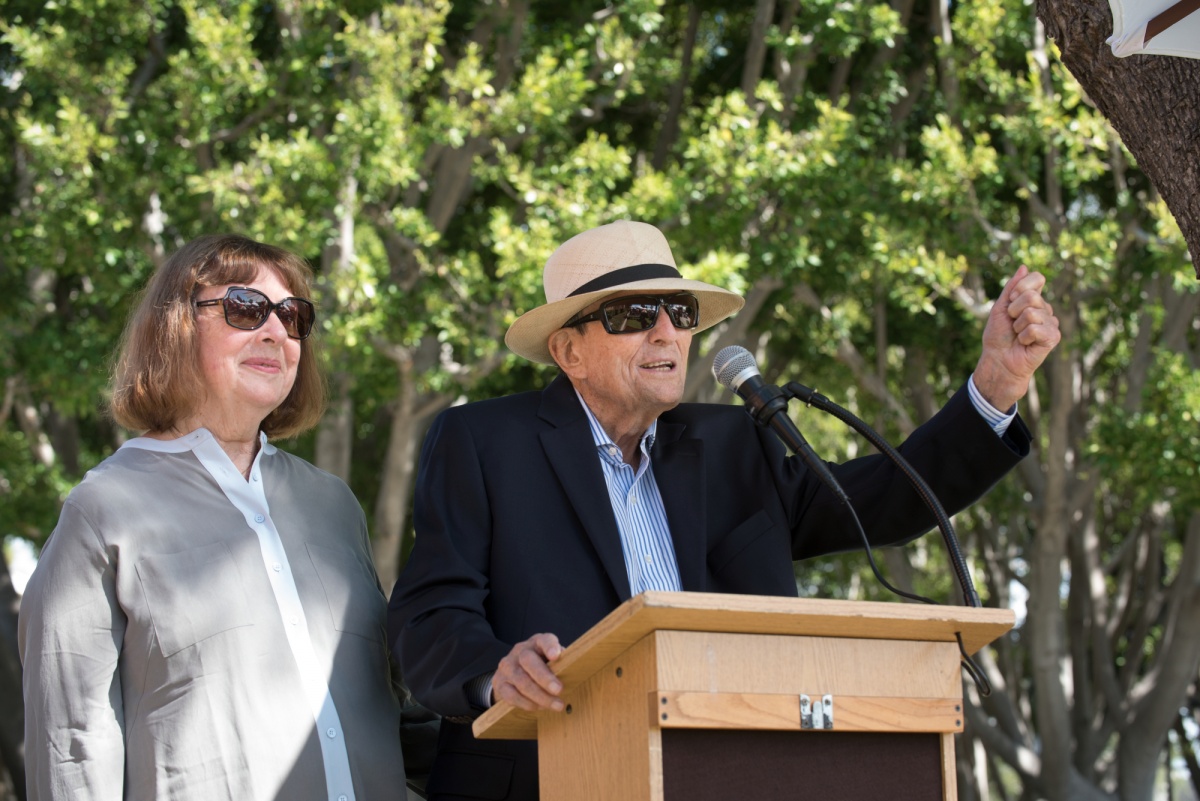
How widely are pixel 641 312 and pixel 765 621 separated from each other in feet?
4.29

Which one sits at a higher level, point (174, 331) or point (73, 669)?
point (174, 331)

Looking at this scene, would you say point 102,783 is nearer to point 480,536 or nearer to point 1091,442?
point 480,536

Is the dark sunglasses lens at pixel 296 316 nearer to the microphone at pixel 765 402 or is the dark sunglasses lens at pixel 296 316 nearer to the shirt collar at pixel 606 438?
the shirt collar at pixel 606 438

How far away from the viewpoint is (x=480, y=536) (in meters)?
3.03

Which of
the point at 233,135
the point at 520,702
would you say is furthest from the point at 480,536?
the point at 233,135

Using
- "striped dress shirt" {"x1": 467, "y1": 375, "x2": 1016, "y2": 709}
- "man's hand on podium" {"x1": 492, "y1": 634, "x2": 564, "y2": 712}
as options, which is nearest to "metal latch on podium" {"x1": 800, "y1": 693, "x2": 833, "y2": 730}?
"man's hand on podium" {"x1": 492, "y1": 634, "x2": 564, "y2": 712}

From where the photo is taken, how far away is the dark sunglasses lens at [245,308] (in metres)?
3.17

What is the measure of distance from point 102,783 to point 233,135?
7.54 meters

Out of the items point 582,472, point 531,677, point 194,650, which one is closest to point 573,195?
point 582,472

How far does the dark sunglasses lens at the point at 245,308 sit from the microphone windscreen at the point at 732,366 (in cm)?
113

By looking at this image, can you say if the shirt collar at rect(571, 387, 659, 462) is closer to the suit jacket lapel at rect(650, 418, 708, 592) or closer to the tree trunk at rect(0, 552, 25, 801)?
the suit jacket lapel at rect(650, 418, 708, 592)

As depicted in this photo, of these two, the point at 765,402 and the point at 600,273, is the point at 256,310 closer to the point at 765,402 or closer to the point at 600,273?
the point at 600,273

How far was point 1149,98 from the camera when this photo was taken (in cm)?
311

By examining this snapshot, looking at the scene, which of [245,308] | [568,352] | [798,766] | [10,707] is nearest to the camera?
[798,766]
